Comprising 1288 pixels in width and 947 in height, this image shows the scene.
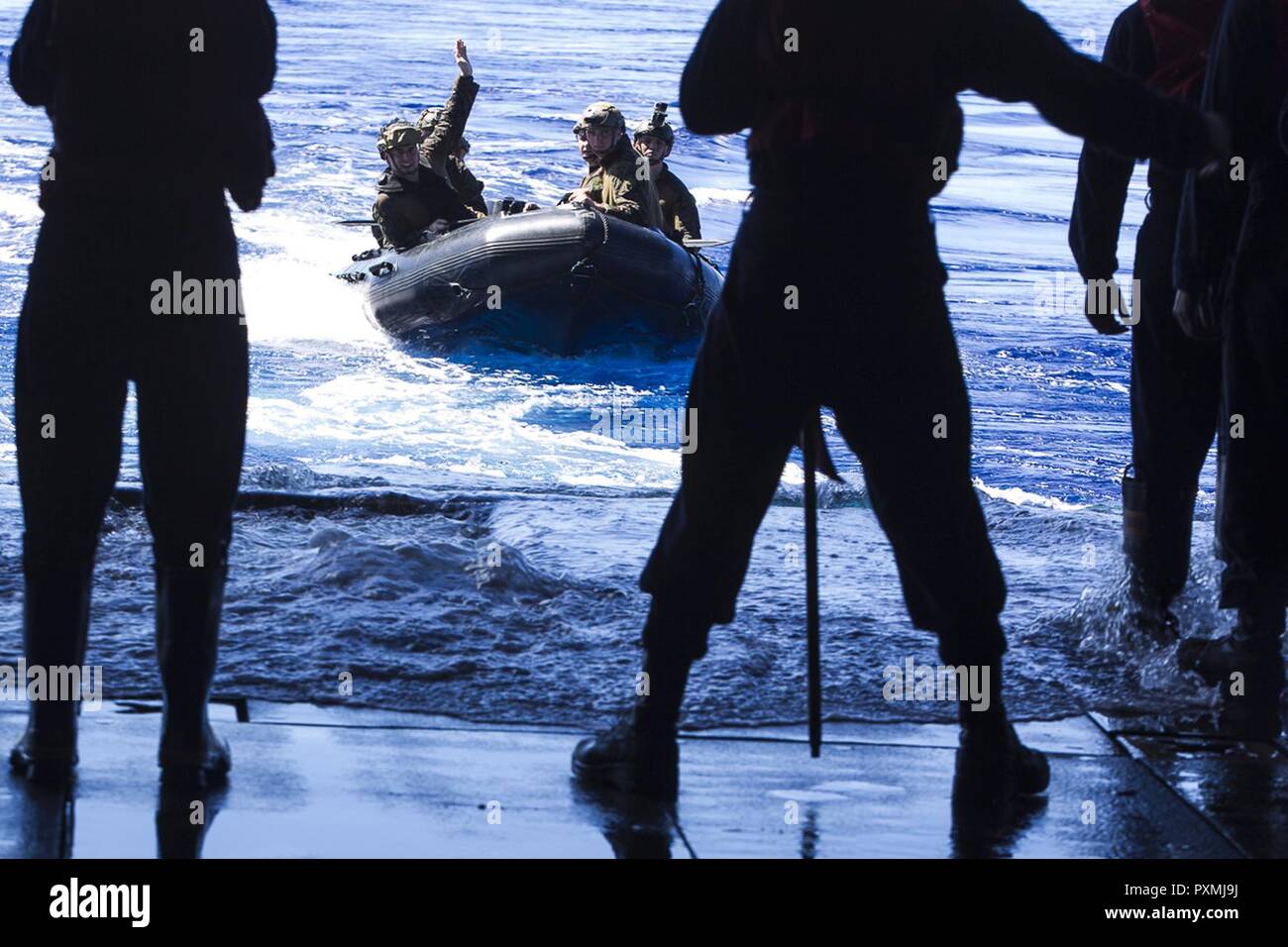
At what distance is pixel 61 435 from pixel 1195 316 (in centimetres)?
252

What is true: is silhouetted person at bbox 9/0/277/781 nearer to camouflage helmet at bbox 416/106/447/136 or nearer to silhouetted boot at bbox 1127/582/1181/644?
silhouetted boot at bbox 1127/582/1181/644

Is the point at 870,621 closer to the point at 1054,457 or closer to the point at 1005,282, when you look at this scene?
the point at 1054,457

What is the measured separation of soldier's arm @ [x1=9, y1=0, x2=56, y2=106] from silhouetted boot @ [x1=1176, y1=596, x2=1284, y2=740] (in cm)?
280

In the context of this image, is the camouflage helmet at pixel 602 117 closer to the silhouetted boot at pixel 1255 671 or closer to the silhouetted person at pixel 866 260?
the silhouetted boot at pixel 1255 671

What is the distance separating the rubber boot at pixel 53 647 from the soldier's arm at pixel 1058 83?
1895mm

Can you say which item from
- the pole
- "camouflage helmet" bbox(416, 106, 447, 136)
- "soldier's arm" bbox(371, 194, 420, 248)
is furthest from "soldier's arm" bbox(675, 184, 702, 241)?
the pole

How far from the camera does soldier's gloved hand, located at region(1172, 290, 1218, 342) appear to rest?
4.32 m

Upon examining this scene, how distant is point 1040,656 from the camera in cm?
497

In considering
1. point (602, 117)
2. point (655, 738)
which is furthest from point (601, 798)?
point (602, 117)

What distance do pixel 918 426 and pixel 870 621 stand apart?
1892 mm

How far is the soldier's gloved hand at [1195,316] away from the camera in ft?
14.2

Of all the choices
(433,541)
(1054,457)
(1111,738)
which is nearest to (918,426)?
(1111,738)

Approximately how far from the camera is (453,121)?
A: 1398 cm

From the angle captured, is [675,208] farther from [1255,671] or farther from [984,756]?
[984,756]
